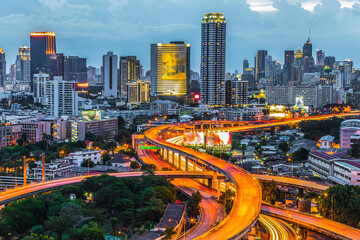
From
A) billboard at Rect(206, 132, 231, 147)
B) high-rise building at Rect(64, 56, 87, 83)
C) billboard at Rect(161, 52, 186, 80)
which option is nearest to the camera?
billboard at Rect(206, 132, 231, 147)

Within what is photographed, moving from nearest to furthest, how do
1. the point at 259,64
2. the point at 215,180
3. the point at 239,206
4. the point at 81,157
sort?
the point at 239,206 → the point at 215,180 → the point at 81,157 → the point at 259,64

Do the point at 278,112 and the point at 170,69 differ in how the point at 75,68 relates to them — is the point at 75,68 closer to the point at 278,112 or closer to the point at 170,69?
the point at 170,69

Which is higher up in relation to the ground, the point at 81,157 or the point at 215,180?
the point at 81,157

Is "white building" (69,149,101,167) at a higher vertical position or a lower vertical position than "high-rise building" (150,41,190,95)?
lower

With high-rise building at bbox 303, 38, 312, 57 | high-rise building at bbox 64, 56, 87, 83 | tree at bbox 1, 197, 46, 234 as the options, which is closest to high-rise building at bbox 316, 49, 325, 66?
high-rise building at bbox 303, 38, 312, 57

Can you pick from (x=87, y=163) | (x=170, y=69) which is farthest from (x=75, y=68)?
(x=87, y=163)

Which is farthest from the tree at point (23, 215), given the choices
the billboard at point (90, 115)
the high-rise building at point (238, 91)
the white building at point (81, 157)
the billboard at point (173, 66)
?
the billboard at point (173, 66)

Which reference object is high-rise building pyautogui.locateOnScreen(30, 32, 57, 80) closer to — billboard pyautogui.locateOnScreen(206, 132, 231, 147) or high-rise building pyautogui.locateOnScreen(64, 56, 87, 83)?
high-rise building pyautogui.locateOnScreen(64, 56, 87, 83)
